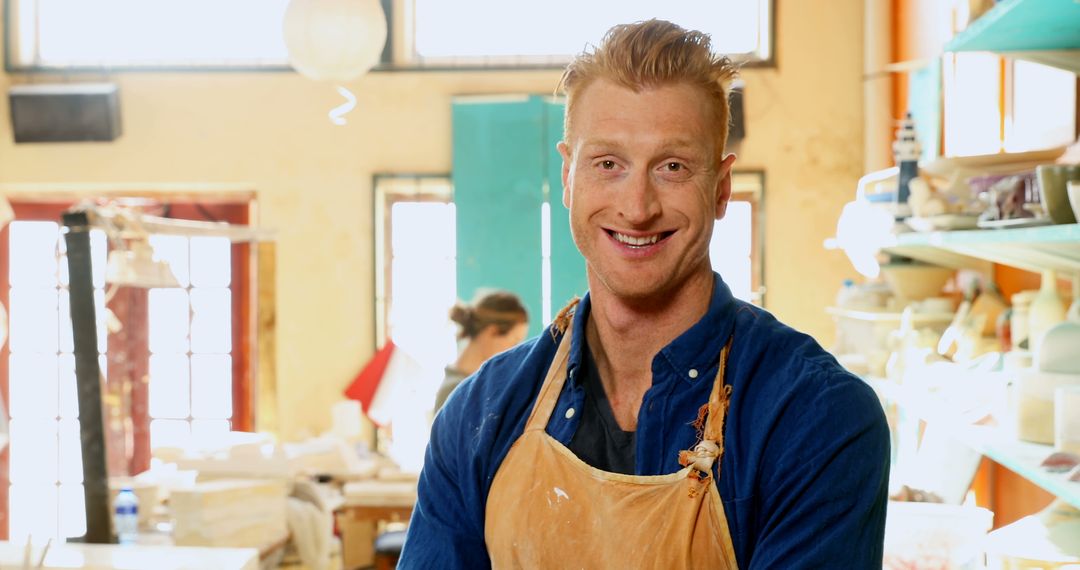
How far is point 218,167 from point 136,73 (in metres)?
0.59

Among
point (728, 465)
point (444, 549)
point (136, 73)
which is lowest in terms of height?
point (444, 549)

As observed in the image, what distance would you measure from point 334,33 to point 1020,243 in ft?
7.29

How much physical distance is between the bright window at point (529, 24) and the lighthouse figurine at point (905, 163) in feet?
8.01

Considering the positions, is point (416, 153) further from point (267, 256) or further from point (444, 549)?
point (444, 549)

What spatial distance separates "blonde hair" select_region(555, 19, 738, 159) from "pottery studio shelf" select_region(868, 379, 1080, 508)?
0.74 m

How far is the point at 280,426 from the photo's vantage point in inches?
222

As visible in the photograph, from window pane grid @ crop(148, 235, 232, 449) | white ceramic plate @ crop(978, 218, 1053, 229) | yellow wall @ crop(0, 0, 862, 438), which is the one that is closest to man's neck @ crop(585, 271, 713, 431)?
white ceramic plate @ crop(978, 218, 1053, 229)

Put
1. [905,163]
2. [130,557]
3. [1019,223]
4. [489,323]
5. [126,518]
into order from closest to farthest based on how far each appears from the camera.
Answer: [1019,223] → [130,557] → [905,163] → [126,518] → [489,323]

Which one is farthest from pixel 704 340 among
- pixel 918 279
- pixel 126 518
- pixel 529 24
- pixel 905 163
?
pixel 529 24

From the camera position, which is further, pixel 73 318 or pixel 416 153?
pixel 416 153

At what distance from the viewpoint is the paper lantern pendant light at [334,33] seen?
143 inches

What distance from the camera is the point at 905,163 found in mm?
3133

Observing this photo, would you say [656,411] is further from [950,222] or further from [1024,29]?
[950,222]

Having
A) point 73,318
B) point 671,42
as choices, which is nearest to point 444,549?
point 671,42
